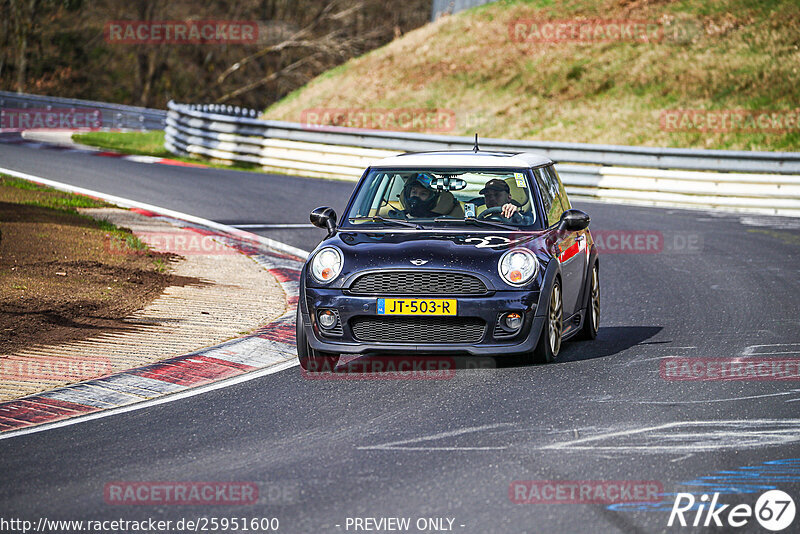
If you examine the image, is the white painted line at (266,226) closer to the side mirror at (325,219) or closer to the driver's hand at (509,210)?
the side mirror at (325,219)

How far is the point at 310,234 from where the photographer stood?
16719mm

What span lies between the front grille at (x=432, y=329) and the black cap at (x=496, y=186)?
5.08 feet

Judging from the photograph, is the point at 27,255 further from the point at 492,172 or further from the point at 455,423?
the point at 455,423

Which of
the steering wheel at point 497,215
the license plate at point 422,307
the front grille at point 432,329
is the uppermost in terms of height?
the steering wheel at point 497,215

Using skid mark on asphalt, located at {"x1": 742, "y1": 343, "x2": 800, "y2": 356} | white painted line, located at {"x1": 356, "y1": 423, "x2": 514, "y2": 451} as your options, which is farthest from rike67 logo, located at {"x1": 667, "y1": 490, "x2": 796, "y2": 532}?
skid mark on asphalt, located at {"x1": 742, "y1": 343, "x2": 800, "y2": 356}

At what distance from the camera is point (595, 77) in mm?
32312

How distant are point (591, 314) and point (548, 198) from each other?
1.08 m

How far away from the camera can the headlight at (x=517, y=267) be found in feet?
27.6

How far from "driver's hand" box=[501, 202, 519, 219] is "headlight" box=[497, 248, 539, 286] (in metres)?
0.86

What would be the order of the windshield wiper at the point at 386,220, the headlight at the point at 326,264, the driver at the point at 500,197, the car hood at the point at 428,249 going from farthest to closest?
the driver at the point at 500,197, the windshield wiper at the point at 386,220, the headlight at the point at 326,264, the car hood at the point at 428,249

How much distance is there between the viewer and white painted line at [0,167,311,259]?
1538cm

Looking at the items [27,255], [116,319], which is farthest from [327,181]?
[116,319]

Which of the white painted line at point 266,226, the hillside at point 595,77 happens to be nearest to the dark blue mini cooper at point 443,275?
the white painted line at point 266,226

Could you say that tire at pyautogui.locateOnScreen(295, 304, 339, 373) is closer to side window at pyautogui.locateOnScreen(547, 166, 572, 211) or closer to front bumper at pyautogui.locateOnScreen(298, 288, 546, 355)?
front bumper at pyautogui.locateOnScreen(298, 288, 546, 355)
